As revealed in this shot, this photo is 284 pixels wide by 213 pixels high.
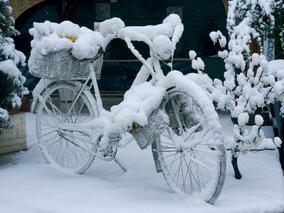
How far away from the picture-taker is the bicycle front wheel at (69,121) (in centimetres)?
513

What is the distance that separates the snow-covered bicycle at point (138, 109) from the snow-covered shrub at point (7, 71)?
10.7 inches

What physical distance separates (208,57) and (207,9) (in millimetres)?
853

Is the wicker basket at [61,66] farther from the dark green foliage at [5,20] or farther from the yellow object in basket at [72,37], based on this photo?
the dark green foliage at [5,20]

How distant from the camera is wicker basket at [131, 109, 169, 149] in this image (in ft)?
13.9

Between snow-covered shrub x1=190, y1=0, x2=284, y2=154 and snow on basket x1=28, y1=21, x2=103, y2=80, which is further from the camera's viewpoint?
snow on basket x1=28, y1=21, x2=103, y2=80

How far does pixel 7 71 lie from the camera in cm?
550

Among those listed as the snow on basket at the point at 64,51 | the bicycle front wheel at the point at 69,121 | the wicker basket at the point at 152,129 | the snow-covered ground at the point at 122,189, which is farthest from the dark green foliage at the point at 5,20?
the wicker basket at the point at 152,129

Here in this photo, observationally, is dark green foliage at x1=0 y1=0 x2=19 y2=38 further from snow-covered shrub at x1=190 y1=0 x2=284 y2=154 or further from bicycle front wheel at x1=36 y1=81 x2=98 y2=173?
snow-covered shrub at x1=190 y1=0 x2=284 y2=154

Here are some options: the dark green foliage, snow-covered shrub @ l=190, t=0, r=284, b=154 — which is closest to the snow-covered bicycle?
snow-covered shrub @ l=190, t=0, r=284, b=154

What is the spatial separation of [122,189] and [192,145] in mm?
817

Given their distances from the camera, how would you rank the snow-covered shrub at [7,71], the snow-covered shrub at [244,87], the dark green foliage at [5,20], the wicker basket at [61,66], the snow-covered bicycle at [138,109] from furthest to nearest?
the dark green foliage at [5,20], the snow-covered shrub at [7,71], the wicker basket at [61,66], the snow-covered shrub at [244,87], the snow-covered bicycle at [138,109]

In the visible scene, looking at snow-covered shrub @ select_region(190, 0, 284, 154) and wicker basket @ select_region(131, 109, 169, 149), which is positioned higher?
snow-covered shrub @ select_region(190, 0, 284, 154)

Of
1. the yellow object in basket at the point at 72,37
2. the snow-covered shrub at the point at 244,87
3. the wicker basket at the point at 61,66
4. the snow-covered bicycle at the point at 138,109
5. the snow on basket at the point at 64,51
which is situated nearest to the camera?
the snow-covered bicycle at the point at 138,109

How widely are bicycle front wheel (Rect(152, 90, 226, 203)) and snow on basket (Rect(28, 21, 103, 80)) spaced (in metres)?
1.04
